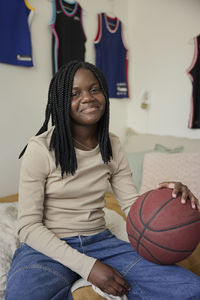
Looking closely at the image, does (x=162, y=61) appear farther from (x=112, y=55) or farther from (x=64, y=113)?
(x=64, y=113)

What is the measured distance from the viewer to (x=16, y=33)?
6.57 ft

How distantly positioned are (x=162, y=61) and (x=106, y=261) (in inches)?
84.0

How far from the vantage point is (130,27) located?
2.93m

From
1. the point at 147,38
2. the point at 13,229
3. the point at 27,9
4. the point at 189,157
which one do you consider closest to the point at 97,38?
the point at 147,38

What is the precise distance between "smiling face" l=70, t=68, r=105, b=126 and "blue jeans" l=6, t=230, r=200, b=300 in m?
0.48

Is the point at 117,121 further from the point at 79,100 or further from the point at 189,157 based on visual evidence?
the point at 79,100

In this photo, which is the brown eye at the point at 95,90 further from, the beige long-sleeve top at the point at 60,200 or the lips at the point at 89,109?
the beige long-sleeve top at the point at 60,200

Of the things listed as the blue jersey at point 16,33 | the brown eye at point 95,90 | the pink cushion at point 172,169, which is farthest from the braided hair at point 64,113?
the blue jersey at point 16,33

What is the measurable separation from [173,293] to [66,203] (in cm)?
48

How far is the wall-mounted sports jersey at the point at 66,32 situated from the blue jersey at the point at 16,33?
247 mm

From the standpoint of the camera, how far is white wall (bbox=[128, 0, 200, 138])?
2359 millimetres

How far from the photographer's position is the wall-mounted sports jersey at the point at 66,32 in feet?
7.40

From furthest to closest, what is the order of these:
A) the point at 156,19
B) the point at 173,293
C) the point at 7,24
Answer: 1. the point at 156,19
2. the point at 7,24
3. the point at 173,293

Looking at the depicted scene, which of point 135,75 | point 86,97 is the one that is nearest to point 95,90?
point 86,97
